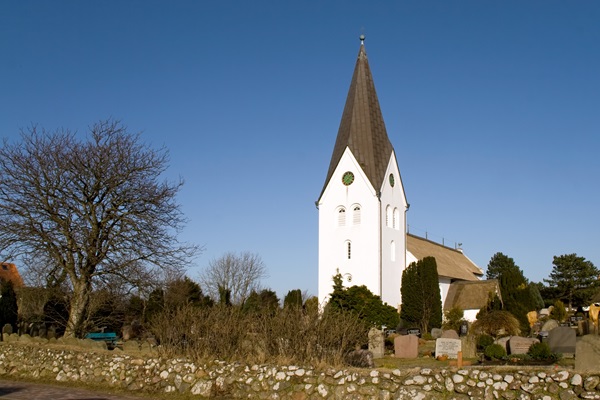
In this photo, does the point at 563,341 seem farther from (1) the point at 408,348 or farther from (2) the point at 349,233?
(2) the point at 349,233

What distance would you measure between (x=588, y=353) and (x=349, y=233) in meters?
32.7

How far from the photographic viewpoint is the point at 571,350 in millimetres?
19328

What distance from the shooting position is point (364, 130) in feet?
142

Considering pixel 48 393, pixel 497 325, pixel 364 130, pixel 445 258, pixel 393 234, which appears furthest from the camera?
pixel 445 258

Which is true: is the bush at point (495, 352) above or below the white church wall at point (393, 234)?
below

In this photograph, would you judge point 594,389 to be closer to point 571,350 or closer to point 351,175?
point 571,350

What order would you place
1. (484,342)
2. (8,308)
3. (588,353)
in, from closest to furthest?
(588,353) → (484,342) → (8,308)

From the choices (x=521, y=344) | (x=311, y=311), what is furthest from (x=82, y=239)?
(x=521, y=344)

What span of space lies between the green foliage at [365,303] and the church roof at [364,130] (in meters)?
7.87

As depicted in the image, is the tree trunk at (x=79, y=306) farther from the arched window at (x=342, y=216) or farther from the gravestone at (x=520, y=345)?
the arched window at (x=342, y=216)

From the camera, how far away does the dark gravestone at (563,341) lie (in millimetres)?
Answer: 19381

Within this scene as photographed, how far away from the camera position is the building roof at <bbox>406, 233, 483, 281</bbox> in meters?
48.7

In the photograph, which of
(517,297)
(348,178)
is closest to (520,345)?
(517,297)

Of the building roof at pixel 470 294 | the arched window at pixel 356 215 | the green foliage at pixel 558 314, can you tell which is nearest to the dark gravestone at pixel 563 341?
the arched window at pixel 356 215
